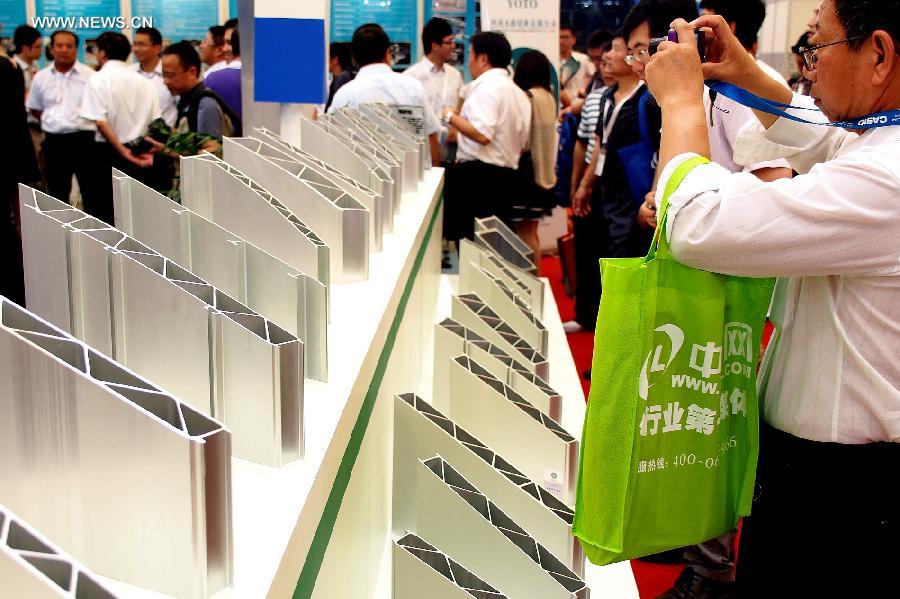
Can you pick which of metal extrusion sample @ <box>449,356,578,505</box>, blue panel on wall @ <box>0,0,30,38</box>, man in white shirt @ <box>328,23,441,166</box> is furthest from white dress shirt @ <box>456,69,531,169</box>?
blue panel on wall @ <box>0,0,30,38</box>

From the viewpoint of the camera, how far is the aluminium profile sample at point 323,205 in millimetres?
1662

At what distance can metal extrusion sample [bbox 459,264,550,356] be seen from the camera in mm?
2572

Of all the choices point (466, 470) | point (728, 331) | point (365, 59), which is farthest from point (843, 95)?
point (365, 59)

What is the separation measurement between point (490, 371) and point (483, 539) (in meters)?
0.67

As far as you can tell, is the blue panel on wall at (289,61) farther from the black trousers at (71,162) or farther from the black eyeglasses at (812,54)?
A: the black trousers at (71,162)

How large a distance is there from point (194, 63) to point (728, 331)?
423 centimetres

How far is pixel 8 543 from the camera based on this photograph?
0.61m

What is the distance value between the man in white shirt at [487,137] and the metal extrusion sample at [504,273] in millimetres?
2408

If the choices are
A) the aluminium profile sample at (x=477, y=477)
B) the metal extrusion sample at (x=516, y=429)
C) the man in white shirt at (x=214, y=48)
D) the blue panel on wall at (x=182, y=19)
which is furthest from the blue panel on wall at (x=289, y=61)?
the blue panel on wall at (x=182, y=19)

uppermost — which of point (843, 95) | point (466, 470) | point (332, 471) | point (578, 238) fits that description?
point (843, 95)

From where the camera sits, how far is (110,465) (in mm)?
727

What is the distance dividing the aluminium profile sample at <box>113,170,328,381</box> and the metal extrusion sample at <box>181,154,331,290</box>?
20 cm

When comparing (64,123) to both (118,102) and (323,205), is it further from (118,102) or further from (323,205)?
(323,205)

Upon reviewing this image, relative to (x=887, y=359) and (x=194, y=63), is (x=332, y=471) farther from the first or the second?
(x=194, y=63)
